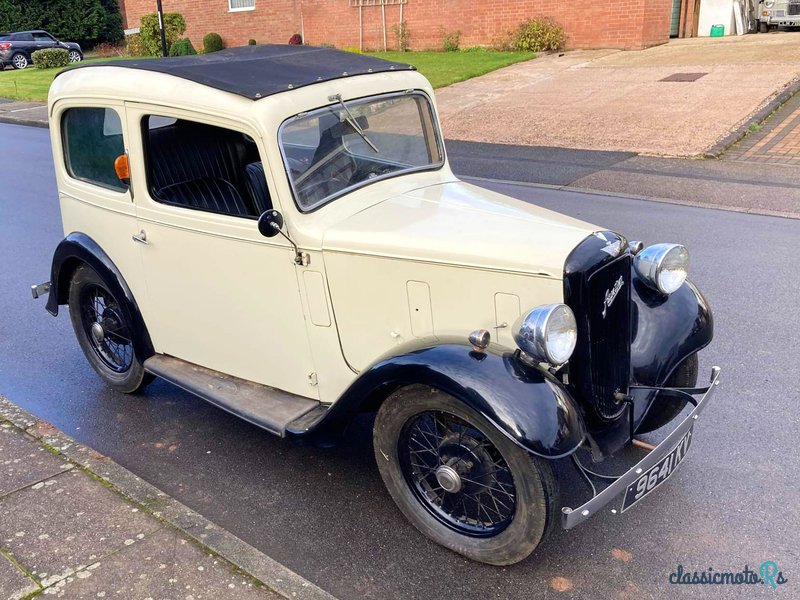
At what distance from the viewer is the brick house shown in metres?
18.2

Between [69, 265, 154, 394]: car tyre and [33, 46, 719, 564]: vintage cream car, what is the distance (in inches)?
1.5

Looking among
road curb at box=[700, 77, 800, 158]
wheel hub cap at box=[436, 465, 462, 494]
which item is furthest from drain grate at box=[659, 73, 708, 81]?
wheel hub cap at box=[436, 465, 462, 494]

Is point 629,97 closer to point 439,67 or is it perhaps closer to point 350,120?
point 439,67

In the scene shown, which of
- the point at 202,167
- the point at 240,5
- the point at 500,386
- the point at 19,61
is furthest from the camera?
the point at 19,61

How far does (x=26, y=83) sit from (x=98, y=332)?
22612 millimetres

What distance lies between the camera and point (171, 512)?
3.36 m

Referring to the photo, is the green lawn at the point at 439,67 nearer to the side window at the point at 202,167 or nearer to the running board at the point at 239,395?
the side window at the point at 202,167

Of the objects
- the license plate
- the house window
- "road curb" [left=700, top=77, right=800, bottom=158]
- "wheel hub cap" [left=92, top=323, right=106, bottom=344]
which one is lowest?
"road curb" [left=700, top=77, right=800, bottom=158]

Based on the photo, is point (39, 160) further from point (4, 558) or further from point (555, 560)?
point (555, 560)

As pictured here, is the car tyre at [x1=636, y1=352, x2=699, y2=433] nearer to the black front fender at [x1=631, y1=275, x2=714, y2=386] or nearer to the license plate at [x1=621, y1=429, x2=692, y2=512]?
the black front fender at [x1=631, y1=275, x2=714, y2=386]

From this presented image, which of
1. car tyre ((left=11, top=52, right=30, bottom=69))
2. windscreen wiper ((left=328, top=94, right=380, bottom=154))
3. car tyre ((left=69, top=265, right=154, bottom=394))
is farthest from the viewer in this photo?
car tyre ((left=11, top=52, right=30, bottom=69))

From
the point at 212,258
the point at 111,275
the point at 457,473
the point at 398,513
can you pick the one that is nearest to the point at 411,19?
the point at 111,275

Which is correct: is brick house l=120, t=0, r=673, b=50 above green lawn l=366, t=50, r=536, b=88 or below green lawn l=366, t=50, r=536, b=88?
above

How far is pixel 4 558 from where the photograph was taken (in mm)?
3066
